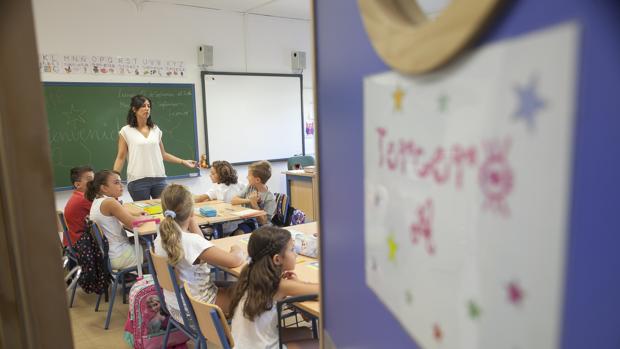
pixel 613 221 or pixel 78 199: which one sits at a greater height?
pixel 613 221

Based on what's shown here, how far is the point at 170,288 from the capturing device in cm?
233

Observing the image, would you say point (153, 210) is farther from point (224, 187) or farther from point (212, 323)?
point (212, 323)

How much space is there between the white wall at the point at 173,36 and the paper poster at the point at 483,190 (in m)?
3.68

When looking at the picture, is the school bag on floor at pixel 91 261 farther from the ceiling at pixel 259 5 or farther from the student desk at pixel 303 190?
the ceiling at pixel 259 5

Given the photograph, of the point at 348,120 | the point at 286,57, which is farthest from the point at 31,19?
the point at 286,57

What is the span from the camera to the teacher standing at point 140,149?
13.1ft

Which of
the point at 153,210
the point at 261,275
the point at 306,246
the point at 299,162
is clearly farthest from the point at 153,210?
the point at 299,162

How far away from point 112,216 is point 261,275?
1737 mm

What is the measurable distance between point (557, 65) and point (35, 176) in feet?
2.77

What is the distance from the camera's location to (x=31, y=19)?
795 mm

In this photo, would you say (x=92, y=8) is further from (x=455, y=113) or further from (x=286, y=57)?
→ (x=455, y=113)

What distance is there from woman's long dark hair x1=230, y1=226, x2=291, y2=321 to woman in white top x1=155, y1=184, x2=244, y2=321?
0.34 metres

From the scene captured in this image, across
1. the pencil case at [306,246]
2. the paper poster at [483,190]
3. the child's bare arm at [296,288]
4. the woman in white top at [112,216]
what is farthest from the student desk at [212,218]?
the paper poster at [483,190]

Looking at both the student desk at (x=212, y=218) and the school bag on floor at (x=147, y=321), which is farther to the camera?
the student desk at (x=212, y=218)
